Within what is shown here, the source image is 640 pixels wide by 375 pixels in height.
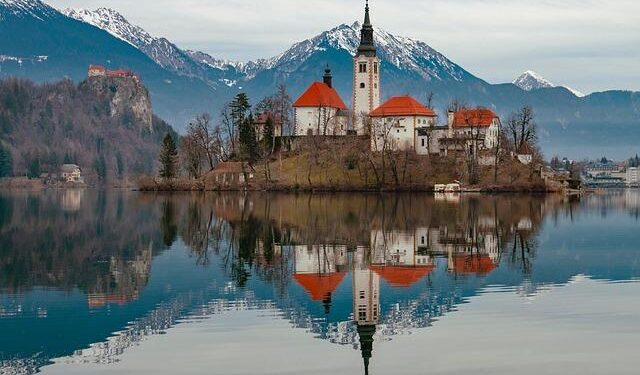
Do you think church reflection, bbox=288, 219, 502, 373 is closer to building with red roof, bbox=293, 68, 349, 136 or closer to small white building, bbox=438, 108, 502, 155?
small white building, bbox=438, 108, 502, 155

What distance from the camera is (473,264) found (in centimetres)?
4238

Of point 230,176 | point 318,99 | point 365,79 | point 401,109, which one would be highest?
point 365,79

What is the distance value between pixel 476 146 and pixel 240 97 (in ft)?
106

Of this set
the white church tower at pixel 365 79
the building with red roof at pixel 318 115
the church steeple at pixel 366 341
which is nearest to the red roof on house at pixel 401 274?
the church steeple at pixel 366 341

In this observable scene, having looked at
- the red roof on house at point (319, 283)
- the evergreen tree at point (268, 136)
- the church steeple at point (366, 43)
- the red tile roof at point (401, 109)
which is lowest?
the red roof on house at point (319, 283)

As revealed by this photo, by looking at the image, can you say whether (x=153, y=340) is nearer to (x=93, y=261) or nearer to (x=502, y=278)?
(x=502, y=278)

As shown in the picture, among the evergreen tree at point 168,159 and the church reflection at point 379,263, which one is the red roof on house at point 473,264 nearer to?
the church reflection at point 379,263

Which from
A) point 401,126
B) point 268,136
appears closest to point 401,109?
point 401,126

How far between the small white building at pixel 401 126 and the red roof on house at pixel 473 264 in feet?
293

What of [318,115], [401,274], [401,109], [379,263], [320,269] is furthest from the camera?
[318,115]

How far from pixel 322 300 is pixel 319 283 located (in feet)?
12.8

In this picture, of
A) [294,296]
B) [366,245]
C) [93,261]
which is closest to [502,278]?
[294,296]

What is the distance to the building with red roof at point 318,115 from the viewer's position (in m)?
140

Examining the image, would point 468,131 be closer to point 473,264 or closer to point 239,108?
point 239,108
